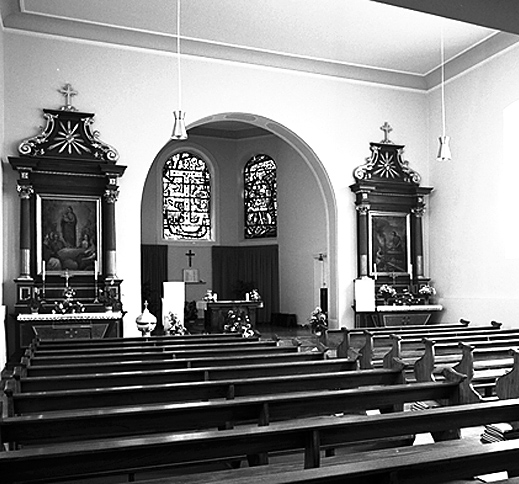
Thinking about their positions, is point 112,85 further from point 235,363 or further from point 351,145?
point 235,363

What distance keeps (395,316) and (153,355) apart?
723 cm

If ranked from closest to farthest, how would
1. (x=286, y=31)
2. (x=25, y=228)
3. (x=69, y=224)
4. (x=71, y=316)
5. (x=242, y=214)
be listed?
(x=71, y=316) < (x=25, y=228) < (x=69, y=224) < (x=286, y=31) < (x=242, y=214)

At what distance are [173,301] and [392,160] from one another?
223 inches

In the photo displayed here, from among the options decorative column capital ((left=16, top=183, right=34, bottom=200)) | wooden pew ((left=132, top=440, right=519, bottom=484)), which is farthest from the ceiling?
wooden pew ((left=132, top=440, right=519, bottom=484))

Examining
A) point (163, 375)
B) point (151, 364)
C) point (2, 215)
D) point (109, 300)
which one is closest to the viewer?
point (163, 375)

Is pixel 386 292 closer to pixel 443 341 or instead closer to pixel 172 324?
pixel 172 324

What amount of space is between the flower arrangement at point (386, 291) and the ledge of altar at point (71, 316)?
17.4 ft

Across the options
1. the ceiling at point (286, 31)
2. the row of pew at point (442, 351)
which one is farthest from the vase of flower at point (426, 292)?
the ceiling at point (286, 31)

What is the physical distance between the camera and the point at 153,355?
5.83m

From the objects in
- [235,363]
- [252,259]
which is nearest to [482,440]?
[235,363]

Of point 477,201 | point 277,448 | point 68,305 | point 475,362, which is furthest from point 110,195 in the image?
point 277,448

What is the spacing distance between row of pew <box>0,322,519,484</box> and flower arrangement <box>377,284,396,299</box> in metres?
7.08

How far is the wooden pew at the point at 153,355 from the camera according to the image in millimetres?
5484

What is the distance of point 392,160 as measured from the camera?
513 inches
